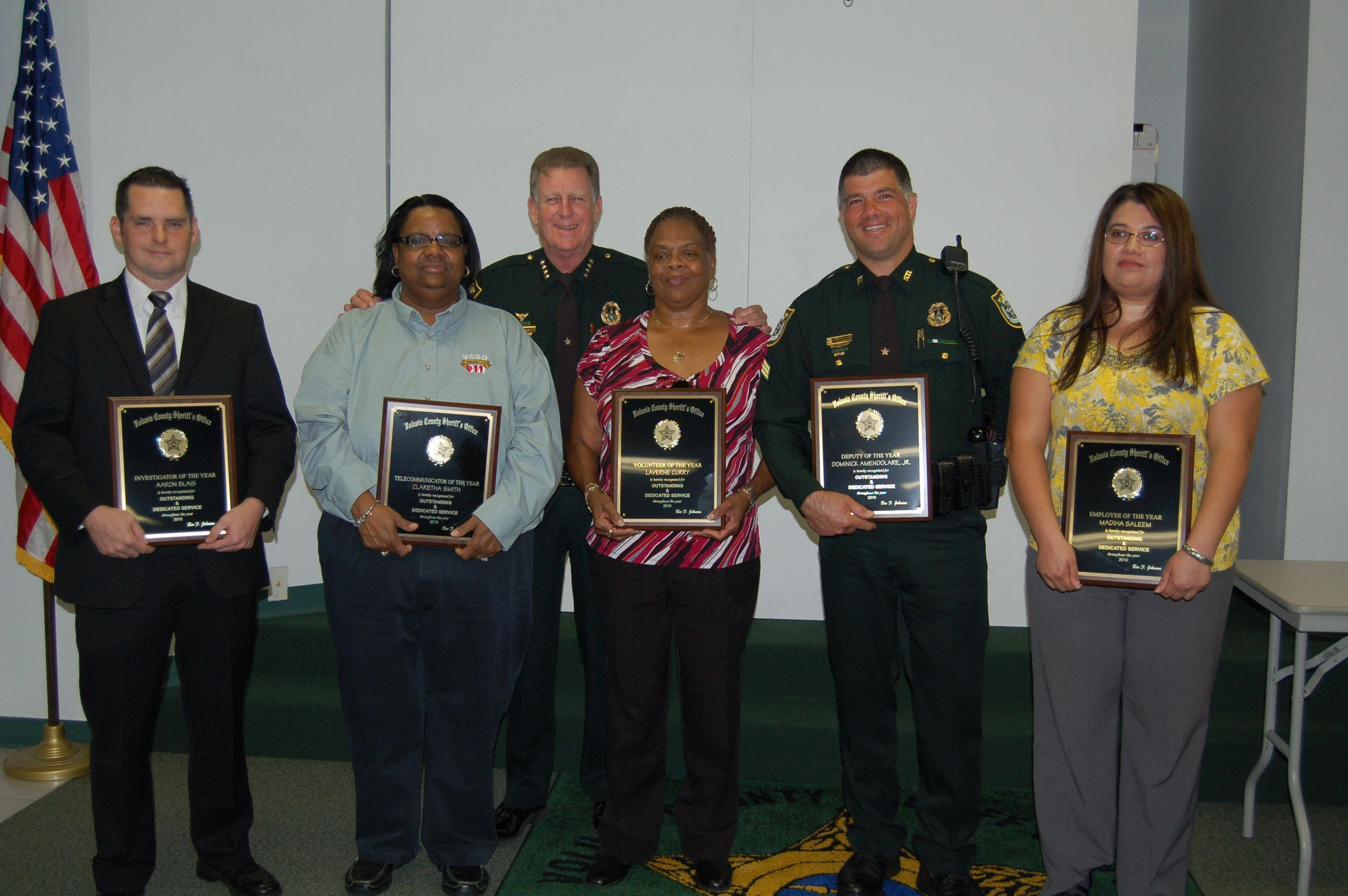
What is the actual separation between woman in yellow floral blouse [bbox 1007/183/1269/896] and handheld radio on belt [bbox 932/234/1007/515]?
4.3 inches

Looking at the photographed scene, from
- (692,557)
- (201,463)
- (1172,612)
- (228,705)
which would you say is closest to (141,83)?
(201,463)

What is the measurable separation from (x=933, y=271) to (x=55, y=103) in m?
3.33

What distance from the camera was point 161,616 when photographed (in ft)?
8.21

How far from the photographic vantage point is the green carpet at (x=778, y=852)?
8.91ft

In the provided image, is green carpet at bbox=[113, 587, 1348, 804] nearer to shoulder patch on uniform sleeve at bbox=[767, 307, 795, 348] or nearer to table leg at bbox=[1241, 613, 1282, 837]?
table leg at bbox=[1241, 613, 1282, 837]

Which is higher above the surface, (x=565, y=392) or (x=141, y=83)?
(x=141, y=83)

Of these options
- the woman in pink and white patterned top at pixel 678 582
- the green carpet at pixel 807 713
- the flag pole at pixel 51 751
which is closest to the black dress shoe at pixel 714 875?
the woman in pink and white patterned top at pixel 678 582

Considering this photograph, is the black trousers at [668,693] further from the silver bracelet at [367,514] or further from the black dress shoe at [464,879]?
the silver bracelet at [367,514]

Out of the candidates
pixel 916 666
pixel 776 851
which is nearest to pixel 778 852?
pixel 776 851

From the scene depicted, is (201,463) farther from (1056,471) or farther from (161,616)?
(1056,471)

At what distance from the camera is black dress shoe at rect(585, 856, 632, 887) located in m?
2.71

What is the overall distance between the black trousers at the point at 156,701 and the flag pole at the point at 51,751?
44.9 inches

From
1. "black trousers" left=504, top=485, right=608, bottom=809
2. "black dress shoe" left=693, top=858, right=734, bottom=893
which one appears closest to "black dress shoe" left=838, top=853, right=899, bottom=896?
"black dress shoe" left=693, top=858, right=734, bottom=893

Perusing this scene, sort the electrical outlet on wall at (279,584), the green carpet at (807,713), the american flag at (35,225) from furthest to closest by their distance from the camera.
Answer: the electrical outlet on wall at (279,584) < the american flag at (35,225) < the green carpet at (807,713)
